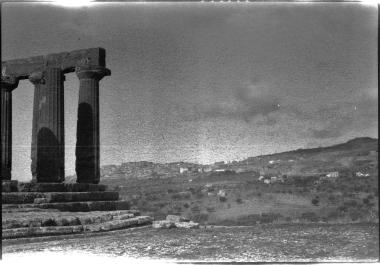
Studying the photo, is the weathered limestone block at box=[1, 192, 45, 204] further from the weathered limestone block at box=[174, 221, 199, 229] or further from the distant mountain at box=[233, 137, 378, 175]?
the distant mountain at box=[233, 137, 378, 175]

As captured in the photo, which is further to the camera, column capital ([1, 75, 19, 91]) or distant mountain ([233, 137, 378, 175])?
column capital ([1, 75, 19, 91])

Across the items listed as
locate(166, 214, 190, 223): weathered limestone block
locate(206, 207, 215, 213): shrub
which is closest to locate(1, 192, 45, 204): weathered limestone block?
locate(166, 214, 190, 223): weathered limestone block

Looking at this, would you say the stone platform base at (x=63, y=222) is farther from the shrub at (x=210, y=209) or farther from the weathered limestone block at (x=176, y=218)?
the shrub at (x=210, y=209)

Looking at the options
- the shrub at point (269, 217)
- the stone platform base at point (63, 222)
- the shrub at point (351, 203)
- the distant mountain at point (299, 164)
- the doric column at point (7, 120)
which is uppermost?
the doric column at point (7, 120)

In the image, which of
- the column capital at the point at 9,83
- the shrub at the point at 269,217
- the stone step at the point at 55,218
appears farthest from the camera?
the column capital at the point at 9,83

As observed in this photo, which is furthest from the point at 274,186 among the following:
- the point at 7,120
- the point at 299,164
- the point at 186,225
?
the point at 7,120

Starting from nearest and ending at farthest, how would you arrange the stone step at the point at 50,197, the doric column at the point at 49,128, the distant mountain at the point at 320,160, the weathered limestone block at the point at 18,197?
the weathered limestone block at the point at 18,197 → the distant mountain at the point at 320,160 → the stone step at the point at 50,197 → the doric column at the point at 49,128

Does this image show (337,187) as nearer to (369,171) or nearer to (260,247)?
(369,171)

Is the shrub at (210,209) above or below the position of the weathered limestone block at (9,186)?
below

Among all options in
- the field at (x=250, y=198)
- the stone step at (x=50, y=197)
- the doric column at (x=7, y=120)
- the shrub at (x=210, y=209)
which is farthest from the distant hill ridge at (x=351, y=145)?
the doric column at (x=7, y=120)
